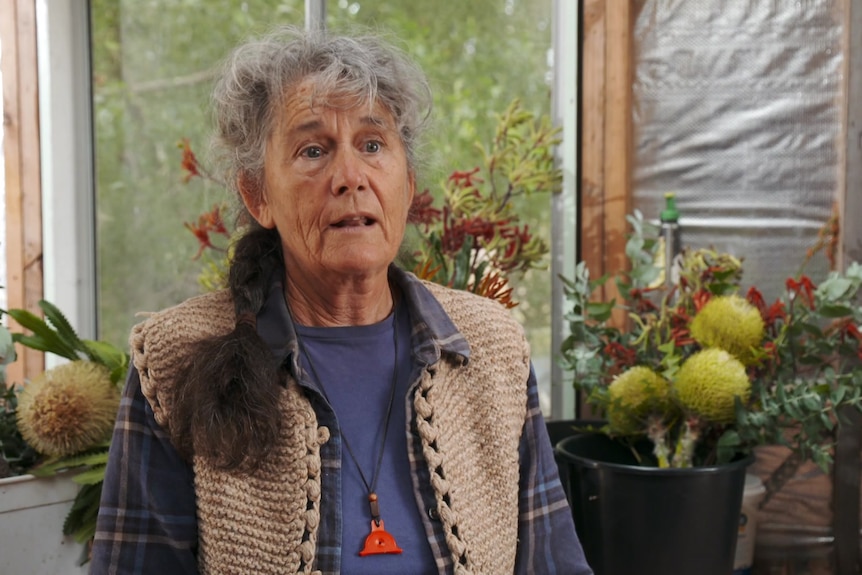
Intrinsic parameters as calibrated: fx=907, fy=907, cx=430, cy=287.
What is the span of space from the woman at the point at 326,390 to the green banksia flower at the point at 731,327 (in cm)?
56

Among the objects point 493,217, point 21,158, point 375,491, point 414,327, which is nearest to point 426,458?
point 375,491

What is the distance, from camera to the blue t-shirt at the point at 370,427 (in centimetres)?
122

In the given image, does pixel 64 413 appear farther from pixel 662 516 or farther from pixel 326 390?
pixel 662 516

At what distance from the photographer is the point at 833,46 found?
83.4 inches

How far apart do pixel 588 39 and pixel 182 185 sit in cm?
144

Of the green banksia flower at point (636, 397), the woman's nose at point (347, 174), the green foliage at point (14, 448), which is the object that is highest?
the woman's nose at point (347, 174)

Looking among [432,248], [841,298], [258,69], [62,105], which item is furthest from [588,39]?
[62,105]

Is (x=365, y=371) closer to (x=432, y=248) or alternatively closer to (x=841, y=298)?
(x=432, y=248)

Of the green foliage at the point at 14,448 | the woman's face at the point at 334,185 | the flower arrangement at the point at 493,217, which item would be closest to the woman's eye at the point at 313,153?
the woman's face at the point at 334,185

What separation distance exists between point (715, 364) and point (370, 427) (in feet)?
2.62

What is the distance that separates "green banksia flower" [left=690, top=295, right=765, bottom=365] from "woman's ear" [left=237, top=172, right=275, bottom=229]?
928 mm

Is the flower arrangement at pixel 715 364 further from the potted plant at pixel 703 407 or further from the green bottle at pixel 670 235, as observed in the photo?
the green bottle at pixel 670 235

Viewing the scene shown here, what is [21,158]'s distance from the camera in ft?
8.82

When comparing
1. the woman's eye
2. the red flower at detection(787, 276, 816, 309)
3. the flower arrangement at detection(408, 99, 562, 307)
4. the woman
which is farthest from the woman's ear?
the red flower at detection(787, 276, 816, 309)
